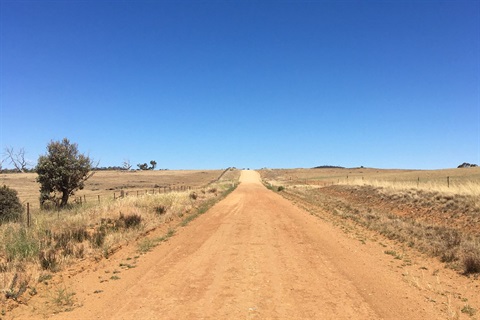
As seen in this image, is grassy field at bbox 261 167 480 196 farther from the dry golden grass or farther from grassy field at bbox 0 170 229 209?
grassy field at bbox 0 170 229 209

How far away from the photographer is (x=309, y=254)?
1076cm

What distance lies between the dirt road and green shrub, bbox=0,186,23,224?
8610mm

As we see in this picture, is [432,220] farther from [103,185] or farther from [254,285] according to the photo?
[103,185]

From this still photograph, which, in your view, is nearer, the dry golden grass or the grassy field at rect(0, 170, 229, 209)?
the dry golden grass

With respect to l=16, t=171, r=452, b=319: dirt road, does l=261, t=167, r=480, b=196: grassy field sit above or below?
above

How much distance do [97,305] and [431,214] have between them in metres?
18.9

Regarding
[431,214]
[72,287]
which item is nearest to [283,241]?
[72,287]

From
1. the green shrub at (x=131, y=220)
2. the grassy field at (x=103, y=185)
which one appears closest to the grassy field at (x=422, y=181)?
the green shrub at (x=131, y=220)

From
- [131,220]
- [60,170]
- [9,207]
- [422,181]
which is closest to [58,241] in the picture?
[131,220]

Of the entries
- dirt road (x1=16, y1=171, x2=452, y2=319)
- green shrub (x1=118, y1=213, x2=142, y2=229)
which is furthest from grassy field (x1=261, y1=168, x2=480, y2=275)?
green shrub (x1=118, y1=213, x2=142, y2=229)

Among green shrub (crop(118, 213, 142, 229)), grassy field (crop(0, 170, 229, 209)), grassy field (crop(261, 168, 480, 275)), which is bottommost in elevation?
grassy field (crop(261, 168, 480, 275))

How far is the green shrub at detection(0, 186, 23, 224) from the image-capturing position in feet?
52.2

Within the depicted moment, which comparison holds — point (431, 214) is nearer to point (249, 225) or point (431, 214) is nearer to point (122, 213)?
point (249, 225)

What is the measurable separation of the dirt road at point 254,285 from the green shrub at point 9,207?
8.61 metres
